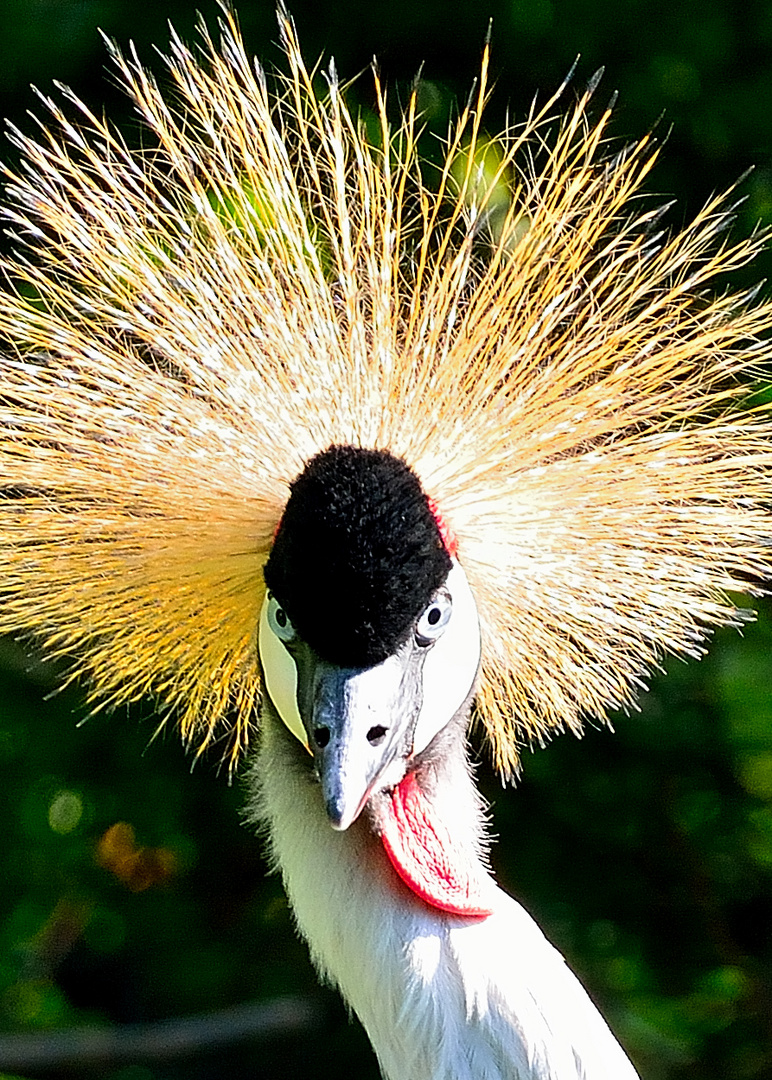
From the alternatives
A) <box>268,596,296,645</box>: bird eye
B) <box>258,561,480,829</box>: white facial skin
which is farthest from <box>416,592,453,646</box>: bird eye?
<box>268,596,296,645</box>: bird eye

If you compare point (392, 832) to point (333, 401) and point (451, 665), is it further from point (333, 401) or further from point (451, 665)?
point (333, 401)

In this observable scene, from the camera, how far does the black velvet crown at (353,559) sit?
114 centimetres

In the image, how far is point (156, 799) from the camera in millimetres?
2219

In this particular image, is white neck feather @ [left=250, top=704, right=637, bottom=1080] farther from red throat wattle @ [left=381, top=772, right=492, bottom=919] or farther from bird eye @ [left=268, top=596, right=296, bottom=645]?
bird eye @ [left=268, top=596, right=296, bottom=645]

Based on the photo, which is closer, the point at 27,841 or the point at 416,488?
the point at 416,488

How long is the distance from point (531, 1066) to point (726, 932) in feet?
3.52

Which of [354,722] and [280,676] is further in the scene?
[280,676]

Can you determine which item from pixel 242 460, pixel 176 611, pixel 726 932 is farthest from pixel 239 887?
pixel 242 460

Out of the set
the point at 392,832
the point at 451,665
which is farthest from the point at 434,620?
the point at 392,832

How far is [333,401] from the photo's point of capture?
4.20ft

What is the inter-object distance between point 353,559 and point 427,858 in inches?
11.0

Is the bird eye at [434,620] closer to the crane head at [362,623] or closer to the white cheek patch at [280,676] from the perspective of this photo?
the crane head at [362,623]

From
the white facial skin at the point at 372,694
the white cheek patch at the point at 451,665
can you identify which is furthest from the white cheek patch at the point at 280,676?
the white cheek patch at the point at 451,665

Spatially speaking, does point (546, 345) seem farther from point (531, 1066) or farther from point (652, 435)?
point (531, 1066)
